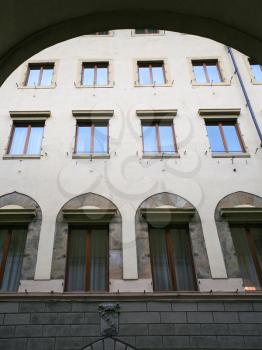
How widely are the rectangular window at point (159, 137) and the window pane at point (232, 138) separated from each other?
1.79 metres

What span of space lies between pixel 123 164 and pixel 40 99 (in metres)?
4.34

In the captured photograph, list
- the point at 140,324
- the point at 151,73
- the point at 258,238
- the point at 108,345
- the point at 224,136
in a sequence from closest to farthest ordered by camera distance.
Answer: the point at 108,345
the point at 140,324
the point at 258,238
the point at 224,136
the point at 151,73

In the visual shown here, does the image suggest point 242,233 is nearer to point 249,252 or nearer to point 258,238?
point 258,238

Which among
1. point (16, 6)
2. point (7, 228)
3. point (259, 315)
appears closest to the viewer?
point (16, 6)

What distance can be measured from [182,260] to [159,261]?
1.99 ft

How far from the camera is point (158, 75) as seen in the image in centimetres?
1495

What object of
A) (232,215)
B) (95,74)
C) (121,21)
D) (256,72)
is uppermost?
(95,74)

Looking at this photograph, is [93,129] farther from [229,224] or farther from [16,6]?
[16,6]

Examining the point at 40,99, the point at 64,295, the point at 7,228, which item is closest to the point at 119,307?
the point at 64,295

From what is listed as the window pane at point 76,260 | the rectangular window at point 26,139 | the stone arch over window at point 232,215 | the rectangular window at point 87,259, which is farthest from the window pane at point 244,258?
the rectangular window at point 26,139

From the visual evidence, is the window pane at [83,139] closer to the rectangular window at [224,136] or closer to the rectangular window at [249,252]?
the rectangular window at [224,136]

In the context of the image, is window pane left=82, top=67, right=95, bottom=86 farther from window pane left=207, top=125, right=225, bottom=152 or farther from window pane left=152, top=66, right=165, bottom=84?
window pane left=207, top=125, right=225, bottom=152

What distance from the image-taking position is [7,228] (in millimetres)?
10375

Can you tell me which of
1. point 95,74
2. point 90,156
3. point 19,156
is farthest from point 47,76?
point 90,156
